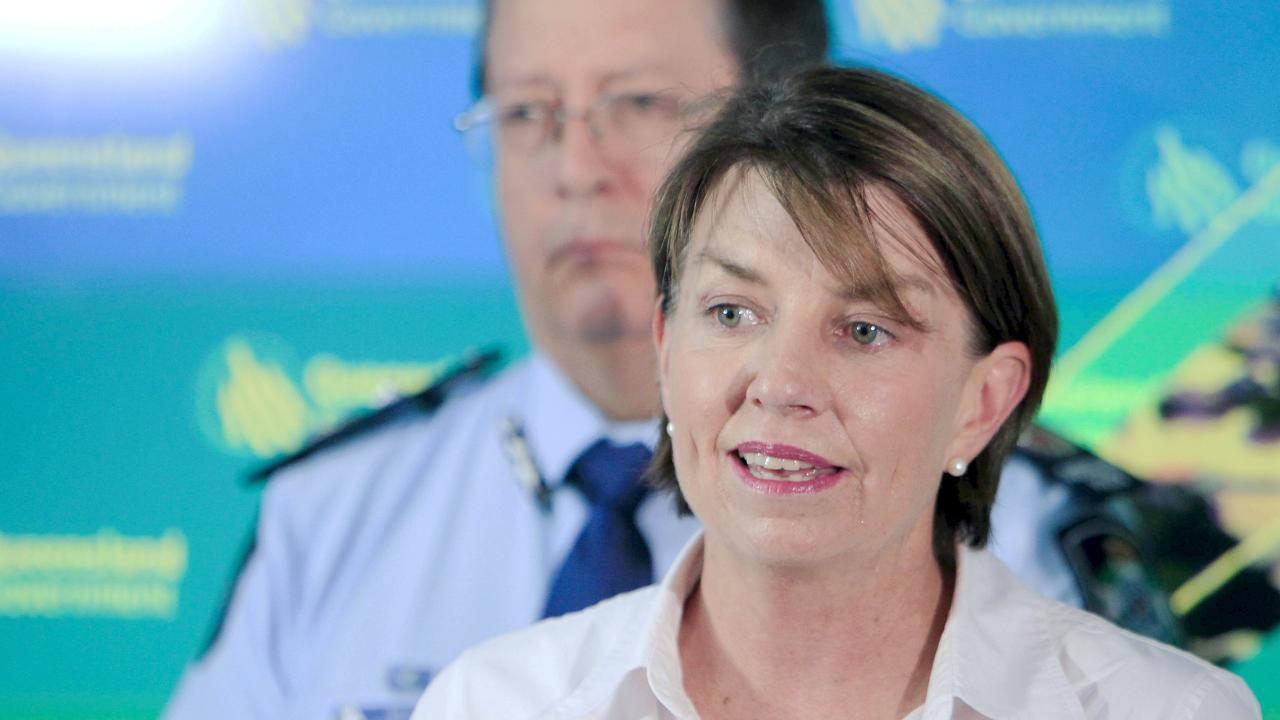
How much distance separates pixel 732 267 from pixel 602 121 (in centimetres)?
99

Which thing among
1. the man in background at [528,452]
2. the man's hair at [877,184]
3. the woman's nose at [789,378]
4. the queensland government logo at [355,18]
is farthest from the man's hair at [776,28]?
the woman's nose at [789,378]

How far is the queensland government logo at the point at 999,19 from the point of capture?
2.44 m

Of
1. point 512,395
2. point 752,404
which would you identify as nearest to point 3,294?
point 512,395

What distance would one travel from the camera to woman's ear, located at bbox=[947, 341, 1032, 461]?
1.58 metres

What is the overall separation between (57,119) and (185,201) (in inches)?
13.2

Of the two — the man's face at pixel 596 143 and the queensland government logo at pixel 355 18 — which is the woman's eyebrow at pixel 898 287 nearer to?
the man's face at pixel 596 143

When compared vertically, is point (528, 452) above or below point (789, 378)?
below

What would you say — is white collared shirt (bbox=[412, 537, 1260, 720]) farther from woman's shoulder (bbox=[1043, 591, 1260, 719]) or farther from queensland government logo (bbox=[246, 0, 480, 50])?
queensland government logo (bbox=[246, 0, 480, 50])

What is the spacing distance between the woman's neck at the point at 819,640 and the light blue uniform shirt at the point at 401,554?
0.79 metres

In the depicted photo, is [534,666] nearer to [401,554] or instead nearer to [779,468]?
[779,468]

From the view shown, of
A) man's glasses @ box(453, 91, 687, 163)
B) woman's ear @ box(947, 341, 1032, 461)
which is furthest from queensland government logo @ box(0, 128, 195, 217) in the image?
woman's ear @ box(947, 341, 1032, 461)

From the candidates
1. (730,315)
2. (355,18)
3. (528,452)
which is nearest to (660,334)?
(730,315)

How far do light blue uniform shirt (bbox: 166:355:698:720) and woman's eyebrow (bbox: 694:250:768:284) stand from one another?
92 centimetres

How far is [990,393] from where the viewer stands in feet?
5.28
